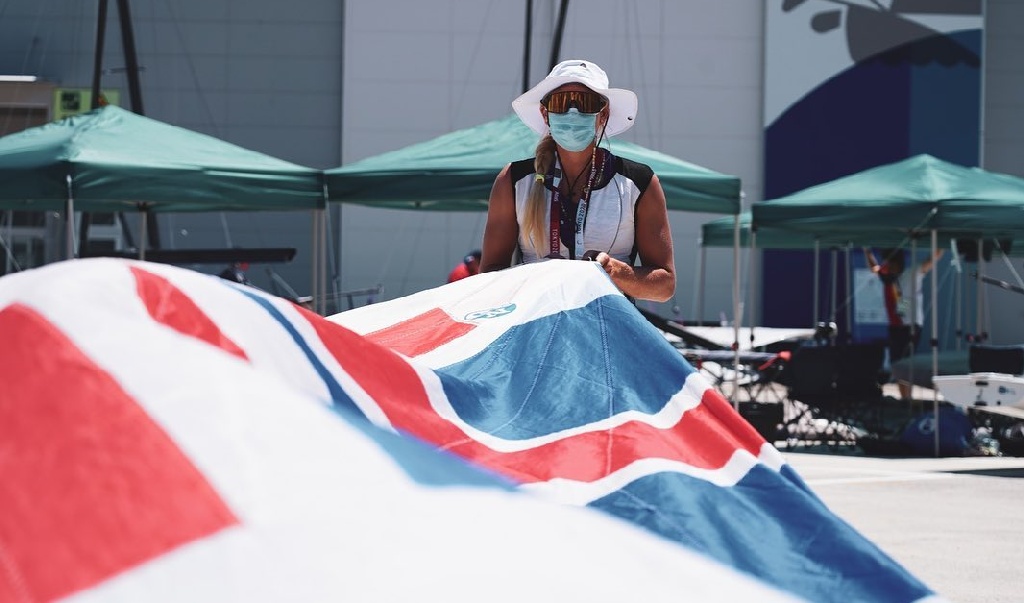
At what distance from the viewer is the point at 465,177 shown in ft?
36.5

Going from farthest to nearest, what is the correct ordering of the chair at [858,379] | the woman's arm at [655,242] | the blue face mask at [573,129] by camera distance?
the chair at [858,379], the blue face mask at [573,129], the woman's arm at [655,242]

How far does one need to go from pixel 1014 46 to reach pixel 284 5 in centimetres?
1334

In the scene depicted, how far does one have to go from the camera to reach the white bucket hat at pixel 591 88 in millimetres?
3941

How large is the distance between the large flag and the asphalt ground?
2.62 m

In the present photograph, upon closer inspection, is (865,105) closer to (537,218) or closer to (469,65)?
(469,65)

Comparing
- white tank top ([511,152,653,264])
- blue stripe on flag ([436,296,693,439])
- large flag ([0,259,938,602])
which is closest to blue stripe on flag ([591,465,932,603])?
large flag ([0,259,938,602])

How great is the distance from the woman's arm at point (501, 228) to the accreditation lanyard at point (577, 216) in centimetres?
13

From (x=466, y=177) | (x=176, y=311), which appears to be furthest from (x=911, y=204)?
(x=176, y=311)

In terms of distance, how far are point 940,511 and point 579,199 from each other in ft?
15.1

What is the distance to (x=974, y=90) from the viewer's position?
23953mm

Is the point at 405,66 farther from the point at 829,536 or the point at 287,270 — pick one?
the point at 829,536

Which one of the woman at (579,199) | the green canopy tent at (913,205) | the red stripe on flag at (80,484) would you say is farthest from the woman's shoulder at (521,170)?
the green canopy tent at (913,205)

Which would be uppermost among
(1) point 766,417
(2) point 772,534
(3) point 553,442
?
(3) point 553,442

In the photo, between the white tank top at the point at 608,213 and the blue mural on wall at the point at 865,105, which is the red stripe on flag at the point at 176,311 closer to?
the white tank top at the point at 608,213
